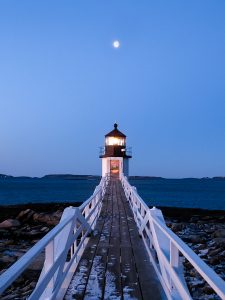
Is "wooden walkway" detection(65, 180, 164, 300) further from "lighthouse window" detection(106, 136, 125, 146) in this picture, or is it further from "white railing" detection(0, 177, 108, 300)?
"lighthouse window" detection(106, 136, 125, 146)

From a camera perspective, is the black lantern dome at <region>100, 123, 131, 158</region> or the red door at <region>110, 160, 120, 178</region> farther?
the red door at <region>110, 160, 120, 178</region>

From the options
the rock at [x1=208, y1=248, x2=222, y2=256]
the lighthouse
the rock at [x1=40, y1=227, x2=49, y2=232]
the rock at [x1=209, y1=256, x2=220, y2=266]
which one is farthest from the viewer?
the lighthouse

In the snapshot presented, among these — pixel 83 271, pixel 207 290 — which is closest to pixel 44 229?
pixel 207 290

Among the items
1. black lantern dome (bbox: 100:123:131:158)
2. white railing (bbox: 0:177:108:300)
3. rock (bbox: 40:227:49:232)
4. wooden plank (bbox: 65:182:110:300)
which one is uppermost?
black lantern dome (bbox: 100:123:131:158)

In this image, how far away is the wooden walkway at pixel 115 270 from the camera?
4.62 m

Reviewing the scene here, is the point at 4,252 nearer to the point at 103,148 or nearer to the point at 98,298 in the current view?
the point at 98,298

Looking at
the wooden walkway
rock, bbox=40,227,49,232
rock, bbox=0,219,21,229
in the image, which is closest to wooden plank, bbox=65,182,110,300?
the wooden walkway

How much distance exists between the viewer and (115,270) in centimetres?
565

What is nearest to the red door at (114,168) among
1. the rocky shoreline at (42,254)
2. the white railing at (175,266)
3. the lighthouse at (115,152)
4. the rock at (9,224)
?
the lighthouse at (115,152)

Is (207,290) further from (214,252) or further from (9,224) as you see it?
(9,224)

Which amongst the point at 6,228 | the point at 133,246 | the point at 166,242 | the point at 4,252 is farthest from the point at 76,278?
the point at 6,228

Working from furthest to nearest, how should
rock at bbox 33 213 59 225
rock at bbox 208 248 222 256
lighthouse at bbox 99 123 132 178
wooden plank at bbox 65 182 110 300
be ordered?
lighthouse at bbox 99 123 132 178
rock at bbox 33 213 59 225
rock at bbox 208 248 222 256
wooden plank at bbox 65 182 110 300

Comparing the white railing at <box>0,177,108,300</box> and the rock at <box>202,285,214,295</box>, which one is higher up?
the white railing at <box>0,177,108,300</box>

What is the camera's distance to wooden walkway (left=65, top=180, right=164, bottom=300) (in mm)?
4621
